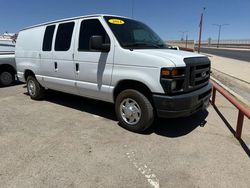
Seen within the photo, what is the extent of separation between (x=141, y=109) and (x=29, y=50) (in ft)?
13.4

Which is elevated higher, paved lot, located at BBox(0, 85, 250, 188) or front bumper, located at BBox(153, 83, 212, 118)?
front bumper, located at BBox(153, 83, 212, 118)

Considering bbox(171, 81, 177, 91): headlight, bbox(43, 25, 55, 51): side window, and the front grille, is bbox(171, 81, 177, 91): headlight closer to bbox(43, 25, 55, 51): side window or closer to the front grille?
the front grille

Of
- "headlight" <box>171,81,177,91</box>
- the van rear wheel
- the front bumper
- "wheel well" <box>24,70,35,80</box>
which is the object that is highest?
"headlight" <box>171,81,177,91</box>

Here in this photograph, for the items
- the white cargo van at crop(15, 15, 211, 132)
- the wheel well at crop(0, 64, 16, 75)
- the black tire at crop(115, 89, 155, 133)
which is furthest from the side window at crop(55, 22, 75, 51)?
the wheel well at crop(0, 64, 16, 75)

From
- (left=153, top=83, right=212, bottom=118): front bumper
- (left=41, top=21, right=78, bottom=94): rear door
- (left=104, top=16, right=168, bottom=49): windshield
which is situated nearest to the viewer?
(left=153, top=83, right=212, bottom=118): front bumper

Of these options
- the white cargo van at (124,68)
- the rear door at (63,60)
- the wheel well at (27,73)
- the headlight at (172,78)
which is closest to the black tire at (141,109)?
the white cargo van at (124,68)

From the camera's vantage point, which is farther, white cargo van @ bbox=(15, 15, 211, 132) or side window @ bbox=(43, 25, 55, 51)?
side window @ bbox=(43, 25, 55, 51)

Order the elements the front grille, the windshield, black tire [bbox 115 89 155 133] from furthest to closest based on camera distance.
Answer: the windshield → black tire [bbox 115 89 155 133] → the front grille

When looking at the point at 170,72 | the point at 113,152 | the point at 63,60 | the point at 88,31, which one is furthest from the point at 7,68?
the point at 170,72

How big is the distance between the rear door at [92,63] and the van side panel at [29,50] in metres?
1.76

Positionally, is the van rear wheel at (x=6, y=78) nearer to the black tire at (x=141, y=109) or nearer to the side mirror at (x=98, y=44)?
the side mirror at (x=98, y=44)

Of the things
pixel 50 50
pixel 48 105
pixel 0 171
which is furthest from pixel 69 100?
pixel 0 171

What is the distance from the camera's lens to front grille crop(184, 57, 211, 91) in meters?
3.67

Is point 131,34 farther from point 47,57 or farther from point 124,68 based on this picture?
point 47,57
